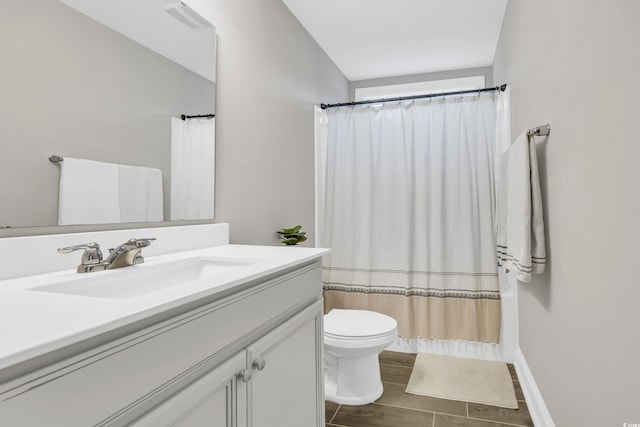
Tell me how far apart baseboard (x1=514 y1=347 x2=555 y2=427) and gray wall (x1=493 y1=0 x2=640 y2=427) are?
0.22 feet

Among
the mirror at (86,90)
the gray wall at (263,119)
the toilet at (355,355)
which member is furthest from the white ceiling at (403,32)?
the toilet at (355,355)

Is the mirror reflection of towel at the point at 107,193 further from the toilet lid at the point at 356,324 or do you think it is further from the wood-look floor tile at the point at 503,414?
the wood-look floor tile at the point at 503,414

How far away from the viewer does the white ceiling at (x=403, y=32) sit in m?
2.49

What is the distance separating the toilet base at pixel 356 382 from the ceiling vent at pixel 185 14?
1816 mm

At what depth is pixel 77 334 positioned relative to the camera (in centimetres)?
54

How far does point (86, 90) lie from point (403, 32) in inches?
94.2

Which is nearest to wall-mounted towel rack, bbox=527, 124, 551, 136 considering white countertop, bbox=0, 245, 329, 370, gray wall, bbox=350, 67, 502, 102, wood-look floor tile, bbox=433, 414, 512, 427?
white countertop, bbox=0, 245, 329, 370

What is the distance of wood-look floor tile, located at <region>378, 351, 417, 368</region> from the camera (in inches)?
102

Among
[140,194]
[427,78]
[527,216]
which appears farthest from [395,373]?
[427,78]

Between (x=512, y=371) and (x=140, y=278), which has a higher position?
(x=140, y=278)

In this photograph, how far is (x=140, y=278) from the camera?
1085 millimetres

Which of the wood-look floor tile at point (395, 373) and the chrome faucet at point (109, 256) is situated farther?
the wood-look floor tile at point (395, 373)

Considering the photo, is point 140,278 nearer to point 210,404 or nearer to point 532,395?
point 210,404

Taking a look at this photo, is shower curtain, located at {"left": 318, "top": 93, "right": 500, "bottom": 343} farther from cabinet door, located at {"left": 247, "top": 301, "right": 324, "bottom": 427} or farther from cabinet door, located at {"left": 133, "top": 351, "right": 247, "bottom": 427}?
cabinet door, located at {"left": 133, "top": 351, "right": 247, "bottom": 427}
